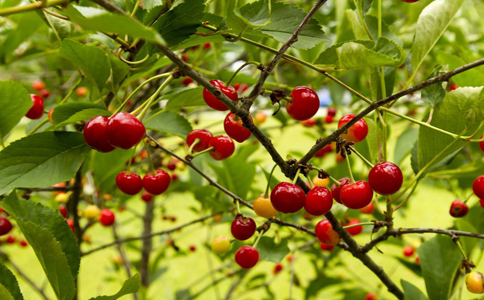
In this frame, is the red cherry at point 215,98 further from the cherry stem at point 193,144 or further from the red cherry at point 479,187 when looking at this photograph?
the red cherry at point 479,187

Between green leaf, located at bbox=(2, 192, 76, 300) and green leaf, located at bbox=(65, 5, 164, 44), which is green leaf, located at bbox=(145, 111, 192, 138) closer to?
green leaf, located at bbox=(2, 192, 76, 300)

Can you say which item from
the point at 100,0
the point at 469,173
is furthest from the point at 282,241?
the point at 100,0

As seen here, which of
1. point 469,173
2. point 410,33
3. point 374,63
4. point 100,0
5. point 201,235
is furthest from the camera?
point 201,235

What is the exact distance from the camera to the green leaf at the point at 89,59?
2.29 ft

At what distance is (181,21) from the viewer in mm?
623

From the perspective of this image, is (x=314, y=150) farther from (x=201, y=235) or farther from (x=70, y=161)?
(x=201, y=235)

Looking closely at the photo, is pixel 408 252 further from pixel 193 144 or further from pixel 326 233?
pixel 193 144

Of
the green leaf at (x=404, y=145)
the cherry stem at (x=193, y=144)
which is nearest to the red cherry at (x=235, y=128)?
the cherry stem at (x=193, y=144)

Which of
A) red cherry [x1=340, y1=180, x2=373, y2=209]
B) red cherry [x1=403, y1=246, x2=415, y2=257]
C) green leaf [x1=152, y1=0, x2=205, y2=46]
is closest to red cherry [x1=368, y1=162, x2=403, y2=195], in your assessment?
red cherry [x1=340, y1=180, x2=373, y2=209]

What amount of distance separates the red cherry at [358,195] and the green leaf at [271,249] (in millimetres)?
310

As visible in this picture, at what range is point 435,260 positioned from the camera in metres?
0.97

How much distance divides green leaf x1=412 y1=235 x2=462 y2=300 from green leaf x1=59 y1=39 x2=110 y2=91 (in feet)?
2.51

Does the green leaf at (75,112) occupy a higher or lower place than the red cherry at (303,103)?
lower

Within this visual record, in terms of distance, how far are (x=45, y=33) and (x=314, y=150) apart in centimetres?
Answer: 98
